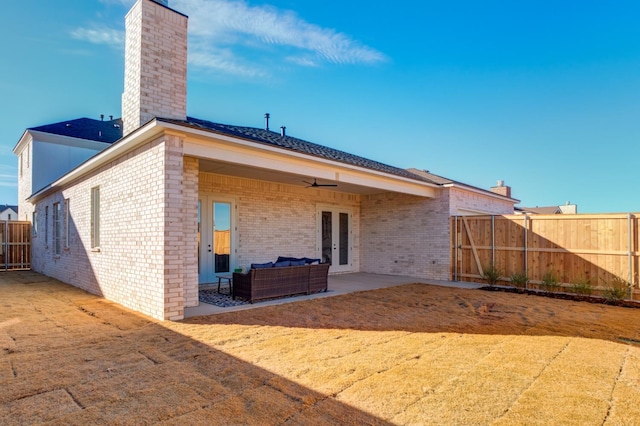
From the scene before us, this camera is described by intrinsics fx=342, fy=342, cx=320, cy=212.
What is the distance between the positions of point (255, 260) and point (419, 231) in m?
5.98

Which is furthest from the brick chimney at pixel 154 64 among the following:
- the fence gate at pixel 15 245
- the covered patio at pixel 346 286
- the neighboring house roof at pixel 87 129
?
the fence gate at pixel 15 245

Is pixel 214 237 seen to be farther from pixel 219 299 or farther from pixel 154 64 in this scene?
pixel 154 64

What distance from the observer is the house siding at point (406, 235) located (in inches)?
471

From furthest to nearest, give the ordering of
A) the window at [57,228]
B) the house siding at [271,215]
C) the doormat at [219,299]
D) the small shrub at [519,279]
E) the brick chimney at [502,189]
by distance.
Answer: the brick chimney at [502,189]
the window at [57,228]
the house siding at [271,215]
the small shrub at [519,279]
the doormat at [219,299]

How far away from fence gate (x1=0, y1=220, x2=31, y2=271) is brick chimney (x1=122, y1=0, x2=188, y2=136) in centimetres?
1269

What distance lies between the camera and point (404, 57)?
1291 centimetres

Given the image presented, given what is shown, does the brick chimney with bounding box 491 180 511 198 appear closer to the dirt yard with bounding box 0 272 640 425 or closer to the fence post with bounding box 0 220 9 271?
the dirt yard with bounding box 0 272 640 425

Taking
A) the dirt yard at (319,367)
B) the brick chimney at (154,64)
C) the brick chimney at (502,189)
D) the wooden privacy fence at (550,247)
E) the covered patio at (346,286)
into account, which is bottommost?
the covered patio at (346,286)

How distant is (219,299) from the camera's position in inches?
311

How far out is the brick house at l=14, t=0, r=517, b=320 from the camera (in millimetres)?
6121

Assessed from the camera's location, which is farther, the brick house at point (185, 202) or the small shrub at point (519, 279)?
the small shrub at point (519, 279)

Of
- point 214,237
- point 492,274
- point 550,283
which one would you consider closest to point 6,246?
point 214,237

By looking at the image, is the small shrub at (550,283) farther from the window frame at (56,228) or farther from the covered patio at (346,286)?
the window frame at (56,228)

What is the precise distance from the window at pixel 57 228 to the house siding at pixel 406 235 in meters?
10.9
